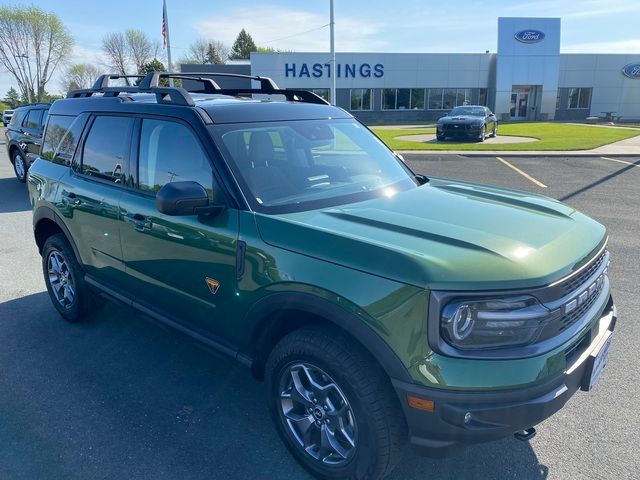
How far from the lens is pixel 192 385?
351 cm

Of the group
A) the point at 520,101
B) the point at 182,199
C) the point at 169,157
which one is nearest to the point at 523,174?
the point at 169,157

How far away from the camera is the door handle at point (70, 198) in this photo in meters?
4.00

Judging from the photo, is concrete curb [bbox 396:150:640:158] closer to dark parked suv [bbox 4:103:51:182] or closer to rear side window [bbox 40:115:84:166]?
dark parked suv [bbox 4:103:51:182]

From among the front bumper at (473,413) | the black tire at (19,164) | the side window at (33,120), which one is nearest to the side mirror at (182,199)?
the front bumper at (473,413)

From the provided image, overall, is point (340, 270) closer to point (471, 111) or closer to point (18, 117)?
point (18, 117)

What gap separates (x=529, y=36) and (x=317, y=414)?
43066 mm

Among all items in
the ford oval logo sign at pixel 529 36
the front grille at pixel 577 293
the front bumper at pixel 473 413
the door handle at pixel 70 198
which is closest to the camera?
the front bumper at pixel 473 413

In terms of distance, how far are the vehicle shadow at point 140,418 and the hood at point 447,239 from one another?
112 cm

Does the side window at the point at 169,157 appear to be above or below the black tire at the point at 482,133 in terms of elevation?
above

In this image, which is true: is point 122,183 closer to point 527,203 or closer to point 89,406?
point 89,406

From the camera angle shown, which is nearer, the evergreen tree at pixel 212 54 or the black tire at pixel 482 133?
the black tire at pixel 482 133

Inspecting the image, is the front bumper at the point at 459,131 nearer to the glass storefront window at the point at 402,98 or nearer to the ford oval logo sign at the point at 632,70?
the glass storefront window at the point at 402,98

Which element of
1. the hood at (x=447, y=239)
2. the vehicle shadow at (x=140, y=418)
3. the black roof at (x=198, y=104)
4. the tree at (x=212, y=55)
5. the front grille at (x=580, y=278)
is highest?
the tree at (x=212, y=55)

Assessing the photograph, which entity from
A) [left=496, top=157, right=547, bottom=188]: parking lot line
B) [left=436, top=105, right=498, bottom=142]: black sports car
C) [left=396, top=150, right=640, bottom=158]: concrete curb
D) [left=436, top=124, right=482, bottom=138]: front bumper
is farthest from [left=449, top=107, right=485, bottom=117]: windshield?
[left=496, top=157, right=547, bottom=188]: parking lot line
